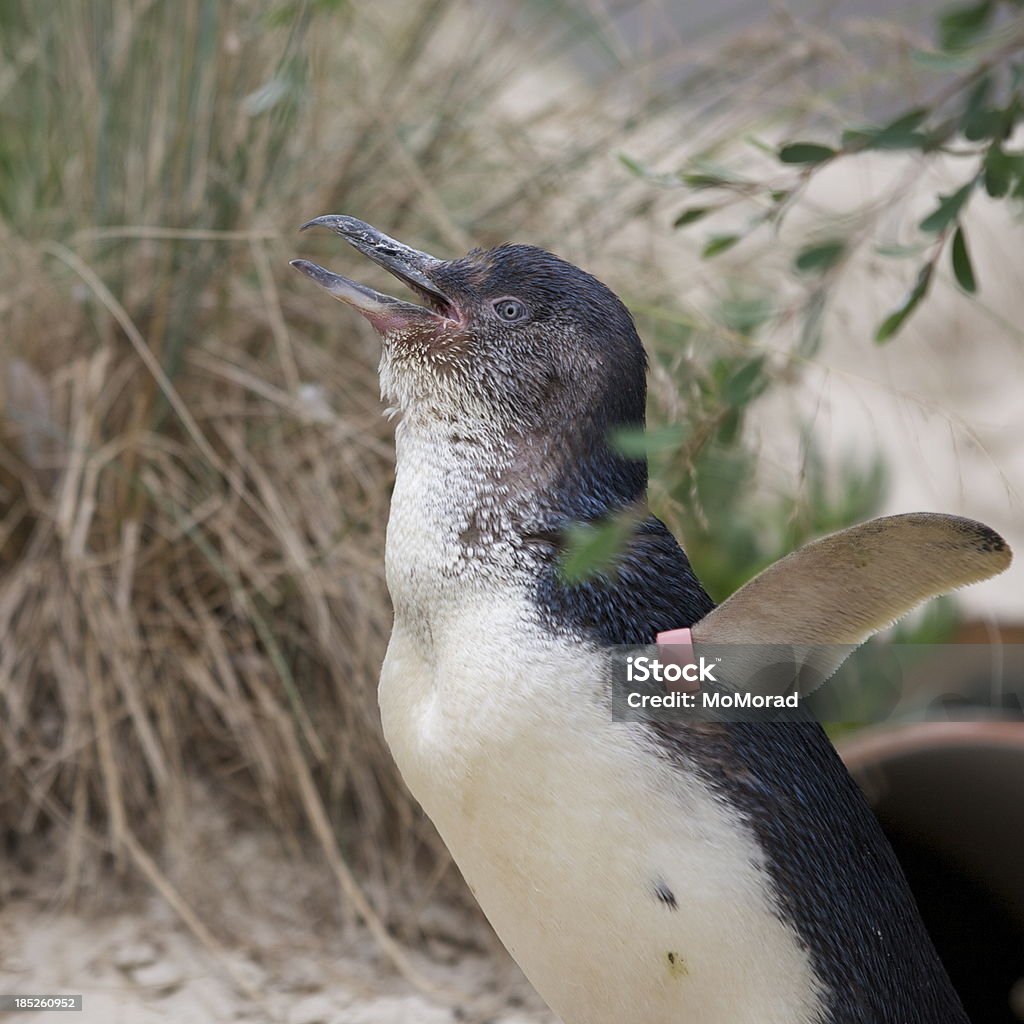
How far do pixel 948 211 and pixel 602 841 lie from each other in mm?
519

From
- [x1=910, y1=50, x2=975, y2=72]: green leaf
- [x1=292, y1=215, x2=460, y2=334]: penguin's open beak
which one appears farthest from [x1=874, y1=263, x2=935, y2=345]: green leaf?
[x1=292, y1=215, x2=460, y2=334]: penguin's open beak

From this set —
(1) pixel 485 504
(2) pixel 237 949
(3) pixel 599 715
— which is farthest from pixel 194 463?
(3) pixel 599 715

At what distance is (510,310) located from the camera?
1008 millimetres

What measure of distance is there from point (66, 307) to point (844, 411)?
9.68 ft

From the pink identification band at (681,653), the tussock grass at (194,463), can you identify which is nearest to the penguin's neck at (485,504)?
the pink identification band at (681,653)

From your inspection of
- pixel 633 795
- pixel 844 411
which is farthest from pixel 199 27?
pixel 844 411

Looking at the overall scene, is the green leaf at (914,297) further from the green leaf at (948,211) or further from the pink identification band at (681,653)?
the pink identification band at (681,653)

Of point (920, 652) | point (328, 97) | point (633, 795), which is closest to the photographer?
point (633, 795)

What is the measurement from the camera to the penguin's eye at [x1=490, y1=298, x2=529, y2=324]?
3.29 feet

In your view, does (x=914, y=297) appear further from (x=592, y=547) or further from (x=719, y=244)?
(x=592, y=547)

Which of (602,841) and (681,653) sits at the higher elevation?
(681,653)

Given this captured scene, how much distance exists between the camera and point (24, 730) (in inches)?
70.6

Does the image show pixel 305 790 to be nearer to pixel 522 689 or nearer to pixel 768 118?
pixel 522 689

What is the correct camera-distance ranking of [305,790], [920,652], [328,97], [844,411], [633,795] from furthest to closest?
[844,411] < [328,97] < [305,790] < [920,652] < [633,795]
